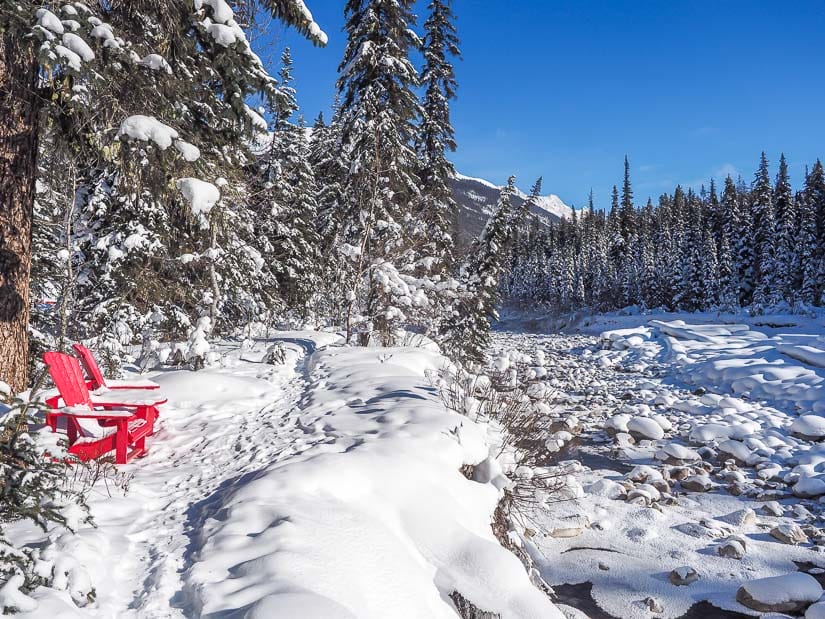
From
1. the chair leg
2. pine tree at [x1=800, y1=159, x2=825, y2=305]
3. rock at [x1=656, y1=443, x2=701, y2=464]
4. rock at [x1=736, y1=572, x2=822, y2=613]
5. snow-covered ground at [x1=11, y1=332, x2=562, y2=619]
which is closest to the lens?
snow-covered ground at [x1=11, y1=332, x2=562, y2=619]

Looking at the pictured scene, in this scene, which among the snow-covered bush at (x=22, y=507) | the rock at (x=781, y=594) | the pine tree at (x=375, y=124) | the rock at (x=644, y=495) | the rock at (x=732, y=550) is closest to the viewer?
the snow-covered bush at (x=22, y=507)

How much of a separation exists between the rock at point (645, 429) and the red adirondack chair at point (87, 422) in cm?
1045

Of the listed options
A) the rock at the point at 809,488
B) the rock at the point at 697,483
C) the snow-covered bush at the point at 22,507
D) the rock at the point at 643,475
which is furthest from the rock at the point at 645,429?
the snow-covered bush at the point at 22,507

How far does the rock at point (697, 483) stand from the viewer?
825 centimetres

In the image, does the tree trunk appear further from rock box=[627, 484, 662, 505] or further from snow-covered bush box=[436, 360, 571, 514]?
rock box=[627, 484, 662, 505]

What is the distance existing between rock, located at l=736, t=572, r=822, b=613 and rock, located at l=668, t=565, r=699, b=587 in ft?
1.52

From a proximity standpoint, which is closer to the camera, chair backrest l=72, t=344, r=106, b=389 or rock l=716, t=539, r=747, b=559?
chair backrest l=72, t=344, r=106, b=389

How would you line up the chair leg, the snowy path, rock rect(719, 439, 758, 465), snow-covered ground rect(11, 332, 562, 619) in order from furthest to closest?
rock rect(719, 439, 758, 465)
the chair leg
the snowy path
snow-covered ground rect(11, 332, 562, 619)

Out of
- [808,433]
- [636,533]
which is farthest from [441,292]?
[808,433]

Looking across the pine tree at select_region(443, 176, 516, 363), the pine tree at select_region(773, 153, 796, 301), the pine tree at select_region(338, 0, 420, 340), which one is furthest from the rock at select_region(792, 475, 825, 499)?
the pine tree at select_region(773, 153, 796, 301)

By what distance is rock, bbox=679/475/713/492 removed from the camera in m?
8.25

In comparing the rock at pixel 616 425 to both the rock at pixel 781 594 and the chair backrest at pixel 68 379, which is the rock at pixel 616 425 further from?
the chair backrest at pixel 68 379

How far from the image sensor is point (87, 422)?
4.97m

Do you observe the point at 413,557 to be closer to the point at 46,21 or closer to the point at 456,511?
the point at 456,511
